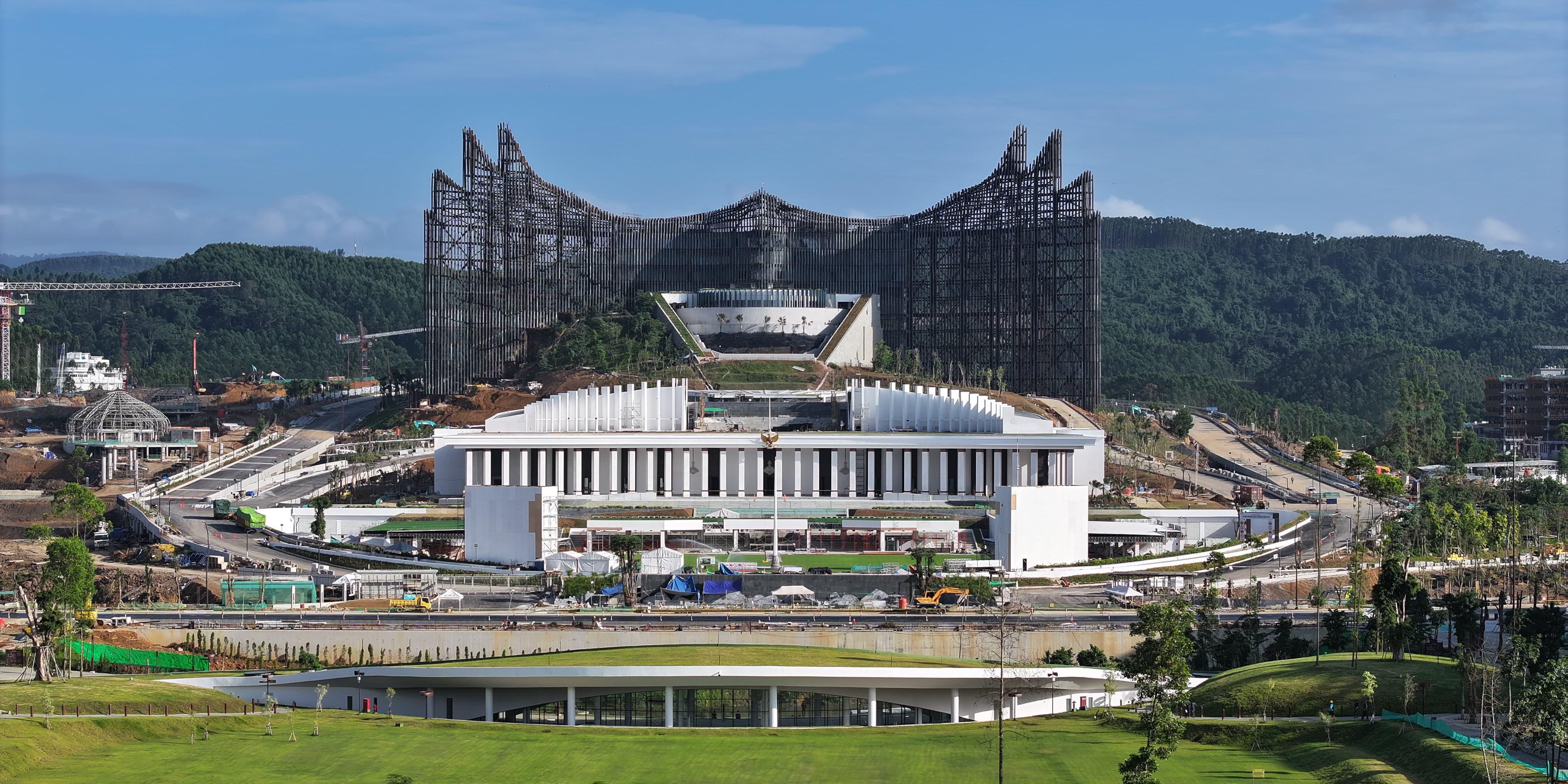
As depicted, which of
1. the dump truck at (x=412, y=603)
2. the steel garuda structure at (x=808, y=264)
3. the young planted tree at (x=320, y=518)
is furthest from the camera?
the steel garuda structure at (x=808, y=264)

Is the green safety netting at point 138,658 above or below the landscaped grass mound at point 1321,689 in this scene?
below

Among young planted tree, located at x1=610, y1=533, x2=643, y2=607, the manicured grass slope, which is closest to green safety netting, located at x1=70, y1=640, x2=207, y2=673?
the manicured grass slope

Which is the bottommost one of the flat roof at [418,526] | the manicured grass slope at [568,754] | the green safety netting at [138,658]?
the manicured grass slope at [568,754]

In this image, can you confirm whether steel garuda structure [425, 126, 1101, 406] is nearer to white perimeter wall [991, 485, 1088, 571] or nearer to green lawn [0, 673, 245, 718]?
white perimeter wall [991, 485, 1088, 571]

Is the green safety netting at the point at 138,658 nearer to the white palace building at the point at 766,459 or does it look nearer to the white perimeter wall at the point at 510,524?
the white perimeter wall at the point at 510,524

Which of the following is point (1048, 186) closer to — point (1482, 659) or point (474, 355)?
point (474, 355)

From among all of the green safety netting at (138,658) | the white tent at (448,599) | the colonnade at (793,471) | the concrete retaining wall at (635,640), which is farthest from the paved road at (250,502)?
the green safety netting at (138,658)

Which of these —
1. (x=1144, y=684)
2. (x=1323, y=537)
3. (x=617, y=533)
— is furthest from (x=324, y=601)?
(x=1323, y=537)
